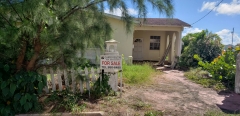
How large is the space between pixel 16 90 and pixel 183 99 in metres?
3.78

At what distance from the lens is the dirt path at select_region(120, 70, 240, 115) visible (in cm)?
405

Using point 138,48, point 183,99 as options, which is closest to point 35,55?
point 183,99

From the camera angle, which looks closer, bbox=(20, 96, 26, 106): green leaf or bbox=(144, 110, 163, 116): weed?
bbox=(20, 96, 26, 106): green leaf

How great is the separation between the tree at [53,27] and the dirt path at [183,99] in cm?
182

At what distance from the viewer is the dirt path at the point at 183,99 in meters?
4.05

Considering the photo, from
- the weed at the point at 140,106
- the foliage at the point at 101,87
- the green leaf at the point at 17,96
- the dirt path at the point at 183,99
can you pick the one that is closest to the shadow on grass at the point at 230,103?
the dirt path at the point at 183,99

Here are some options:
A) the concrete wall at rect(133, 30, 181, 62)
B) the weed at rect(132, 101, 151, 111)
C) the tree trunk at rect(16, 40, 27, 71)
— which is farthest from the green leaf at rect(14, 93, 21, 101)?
the concrete wall at rect(133, 30, 181, 62)

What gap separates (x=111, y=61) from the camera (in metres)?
4.41

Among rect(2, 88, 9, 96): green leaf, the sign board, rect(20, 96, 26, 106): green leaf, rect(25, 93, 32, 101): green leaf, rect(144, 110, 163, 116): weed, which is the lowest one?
rect(144, 110, 163, 116): weed

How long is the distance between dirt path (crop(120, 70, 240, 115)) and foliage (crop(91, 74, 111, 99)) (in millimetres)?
505

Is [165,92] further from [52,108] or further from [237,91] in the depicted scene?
[52,108]

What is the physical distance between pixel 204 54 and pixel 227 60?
3899 mm

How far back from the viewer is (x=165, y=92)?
5.31m

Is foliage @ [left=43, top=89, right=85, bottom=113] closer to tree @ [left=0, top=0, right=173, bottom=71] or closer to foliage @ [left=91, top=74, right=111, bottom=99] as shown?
foliage @ [left=91, top=74, right=111, bottom=99]
